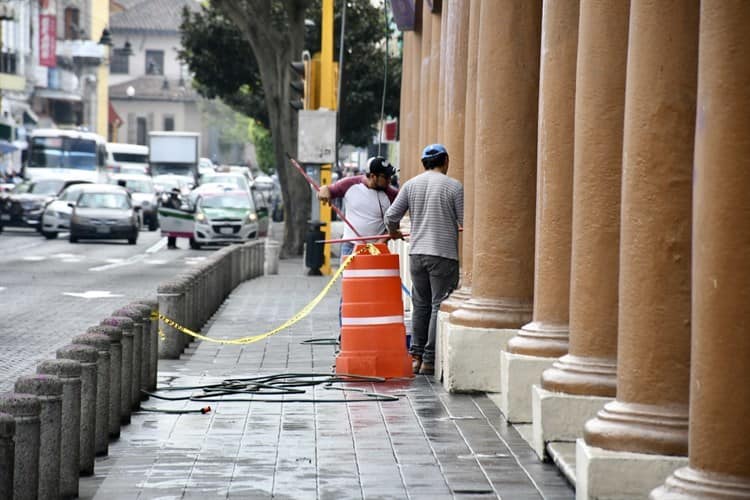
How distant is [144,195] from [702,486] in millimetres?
53484

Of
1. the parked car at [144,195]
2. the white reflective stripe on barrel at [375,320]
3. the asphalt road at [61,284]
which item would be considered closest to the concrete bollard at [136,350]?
the asphalt road at [61,284]

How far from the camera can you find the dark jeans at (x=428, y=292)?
45.8 ft

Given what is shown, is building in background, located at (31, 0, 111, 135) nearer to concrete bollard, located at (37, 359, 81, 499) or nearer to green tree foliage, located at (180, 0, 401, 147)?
green tree foliage, located at (180, 0, 401, 147)

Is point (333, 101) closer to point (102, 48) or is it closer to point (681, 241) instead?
point (681, 241)

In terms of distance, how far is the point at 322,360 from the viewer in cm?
1558

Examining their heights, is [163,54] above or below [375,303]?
above

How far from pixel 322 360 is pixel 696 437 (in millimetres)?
9125

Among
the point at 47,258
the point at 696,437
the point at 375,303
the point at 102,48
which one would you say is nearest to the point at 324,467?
the point at 696,437

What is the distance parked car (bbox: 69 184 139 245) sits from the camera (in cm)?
4612

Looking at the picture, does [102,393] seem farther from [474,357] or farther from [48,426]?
[474,357]

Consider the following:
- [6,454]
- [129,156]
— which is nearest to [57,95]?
[129,156]

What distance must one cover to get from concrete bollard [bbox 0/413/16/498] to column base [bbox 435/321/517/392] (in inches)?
250

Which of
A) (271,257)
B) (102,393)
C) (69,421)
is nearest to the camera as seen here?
(69,421)

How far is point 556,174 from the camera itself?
35.6ft
